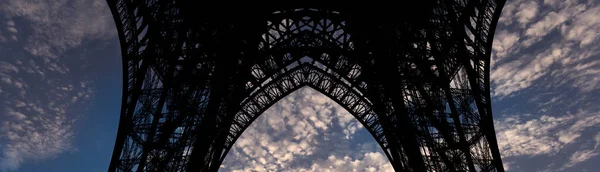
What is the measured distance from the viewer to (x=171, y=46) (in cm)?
2300

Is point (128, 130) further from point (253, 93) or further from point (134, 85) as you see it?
point (253, 93)

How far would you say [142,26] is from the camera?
856 inches

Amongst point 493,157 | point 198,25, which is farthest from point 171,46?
point 493,157

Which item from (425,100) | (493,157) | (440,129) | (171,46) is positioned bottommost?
(493,157)

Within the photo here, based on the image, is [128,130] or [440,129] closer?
[128,130]

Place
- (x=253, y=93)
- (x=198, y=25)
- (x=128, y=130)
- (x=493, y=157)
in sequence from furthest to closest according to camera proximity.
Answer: (x=253, y=93) → (x=198, y=25) → (x=493, y=157) → (x=128, y=130)

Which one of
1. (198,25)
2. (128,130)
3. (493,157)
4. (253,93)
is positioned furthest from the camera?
(253,93)

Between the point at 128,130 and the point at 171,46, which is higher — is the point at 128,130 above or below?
below

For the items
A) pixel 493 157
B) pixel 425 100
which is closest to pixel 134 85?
pixel 425 100

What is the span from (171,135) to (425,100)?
511 inches

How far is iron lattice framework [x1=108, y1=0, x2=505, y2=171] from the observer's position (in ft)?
68.5

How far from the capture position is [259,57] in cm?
2922

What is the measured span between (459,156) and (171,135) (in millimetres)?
13644

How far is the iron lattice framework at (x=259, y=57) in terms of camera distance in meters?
20.9
